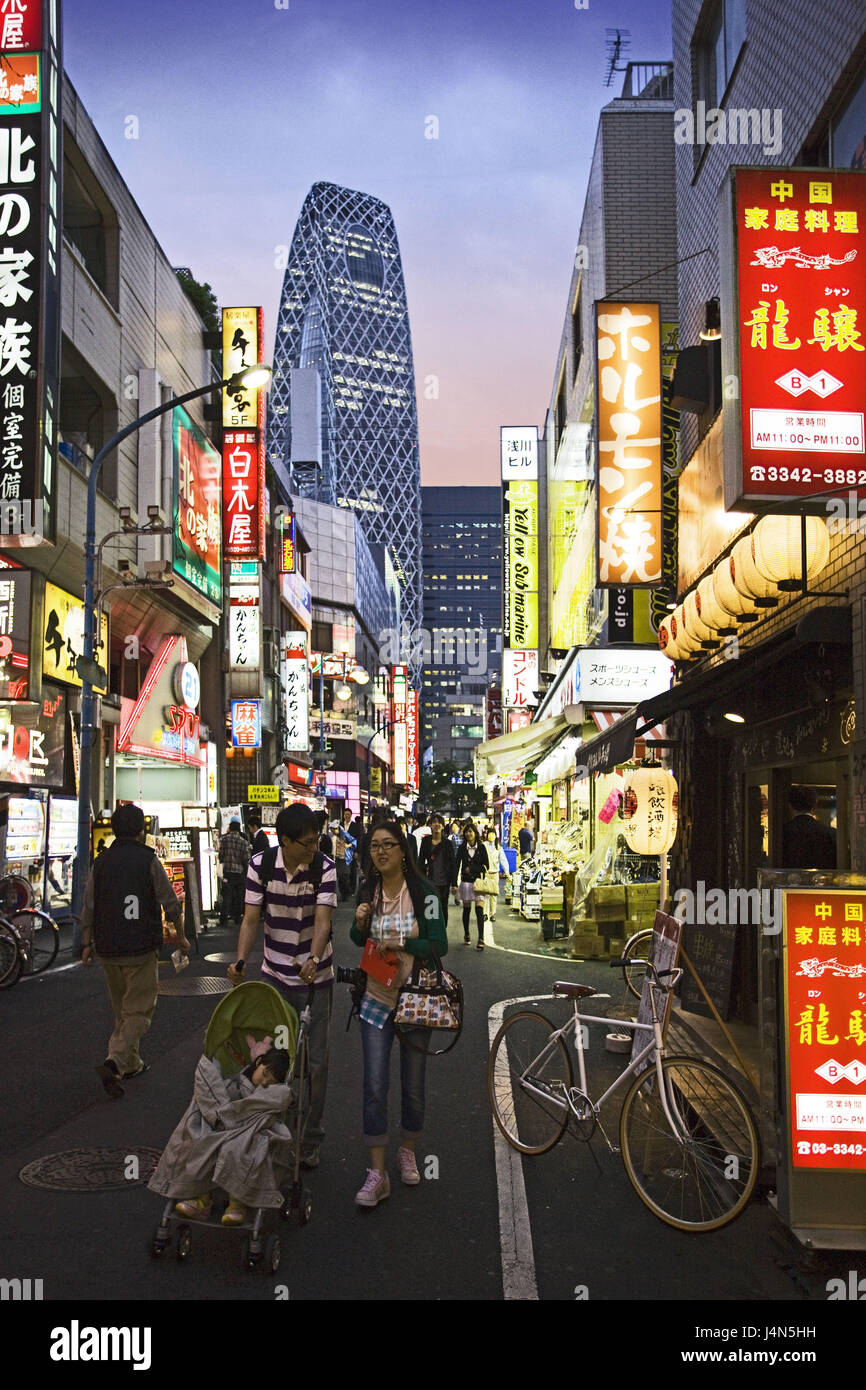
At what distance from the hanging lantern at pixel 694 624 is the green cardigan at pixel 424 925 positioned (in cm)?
553

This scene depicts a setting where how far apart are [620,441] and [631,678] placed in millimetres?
5041

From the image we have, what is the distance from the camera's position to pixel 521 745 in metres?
23.2

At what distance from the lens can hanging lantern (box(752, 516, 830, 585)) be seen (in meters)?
8.48

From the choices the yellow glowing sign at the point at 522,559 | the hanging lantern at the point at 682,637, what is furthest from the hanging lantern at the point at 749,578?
the yellow glowing sign at the point at 522,559

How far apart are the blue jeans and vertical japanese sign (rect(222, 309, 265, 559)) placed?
26.3m

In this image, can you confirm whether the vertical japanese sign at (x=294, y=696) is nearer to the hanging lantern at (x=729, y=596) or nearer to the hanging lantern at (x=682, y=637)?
the hanging lantern at (x=682, y=637)

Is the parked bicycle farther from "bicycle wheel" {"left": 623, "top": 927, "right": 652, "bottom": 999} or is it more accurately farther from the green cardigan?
"bicycle wheel" {"left": 623, "top": 927, "right": 652, "bottom": 999}

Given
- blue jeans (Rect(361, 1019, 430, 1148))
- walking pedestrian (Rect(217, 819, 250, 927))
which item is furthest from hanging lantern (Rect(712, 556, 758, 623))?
walking pedestrian (Rect(217, 819, 250, 927))

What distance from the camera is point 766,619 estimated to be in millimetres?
10734

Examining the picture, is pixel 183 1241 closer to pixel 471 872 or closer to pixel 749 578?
pixel 749 578

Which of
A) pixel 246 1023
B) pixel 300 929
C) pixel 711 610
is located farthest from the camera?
pixel 711 610

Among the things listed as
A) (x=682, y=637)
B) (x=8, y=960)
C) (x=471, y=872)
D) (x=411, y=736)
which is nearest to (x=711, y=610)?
(x=682, y=637)

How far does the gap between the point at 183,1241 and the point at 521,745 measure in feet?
60.2

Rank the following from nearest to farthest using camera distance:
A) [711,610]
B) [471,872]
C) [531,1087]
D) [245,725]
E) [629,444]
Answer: [531,1087], [711,610], [629,444], [471,872], [245,725]
